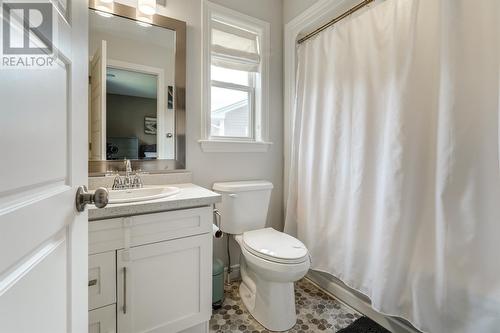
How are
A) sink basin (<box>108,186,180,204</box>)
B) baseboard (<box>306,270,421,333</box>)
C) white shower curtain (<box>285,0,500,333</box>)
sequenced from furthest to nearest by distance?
1. baseboard (<box>306,270,421,333</box>)
2. sink basin (<box>108,186,180,204</box>)
3. white shower curtain (<box>285,0,500,333</box>)

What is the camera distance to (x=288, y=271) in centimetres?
129

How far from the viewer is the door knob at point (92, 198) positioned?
62 cm

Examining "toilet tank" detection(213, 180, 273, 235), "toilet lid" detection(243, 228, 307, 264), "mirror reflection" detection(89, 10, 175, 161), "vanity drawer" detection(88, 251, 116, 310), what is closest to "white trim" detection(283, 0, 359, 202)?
"toilet tank" detection(213, 180, 273, 235)

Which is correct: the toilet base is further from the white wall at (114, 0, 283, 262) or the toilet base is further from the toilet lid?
the white wall at (114, 0, 283, 262)

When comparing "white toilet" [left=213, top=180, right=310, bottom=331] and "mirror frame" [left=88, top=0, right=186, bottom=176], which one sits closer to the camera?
"white toilet" [left=213, top=180, right=310, bottom=331]

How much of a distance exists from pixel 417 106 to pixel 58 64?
141cm

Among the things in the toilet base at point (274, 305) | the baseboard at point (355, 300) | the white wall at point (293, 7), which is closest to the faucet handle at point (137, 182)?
the toilet base at point (274, 305)

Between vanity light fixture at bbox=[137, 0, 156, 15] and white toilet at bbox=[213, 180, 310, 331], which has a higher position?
vanity light fixture at bbox=[137, 0, 156, 15]

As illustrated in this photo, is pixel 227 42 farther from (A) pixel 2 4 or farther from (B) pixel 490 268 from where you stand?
(B) pixel 490 268

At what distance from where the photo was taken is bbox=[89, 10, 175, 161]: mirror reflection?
1.43 meters

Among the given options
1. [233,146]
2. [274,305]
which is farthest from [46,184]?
[233,146]

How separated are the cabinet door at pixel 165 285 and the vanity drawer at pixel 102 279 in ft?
0.09

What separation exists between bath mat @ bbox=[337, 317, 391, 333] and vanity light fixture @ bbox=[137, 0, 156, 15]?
7.44ft

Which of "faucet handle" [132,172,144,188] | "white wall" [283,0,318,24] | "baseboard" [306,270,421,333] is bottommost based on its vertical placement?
"baseboard" [306,270,421,333]
